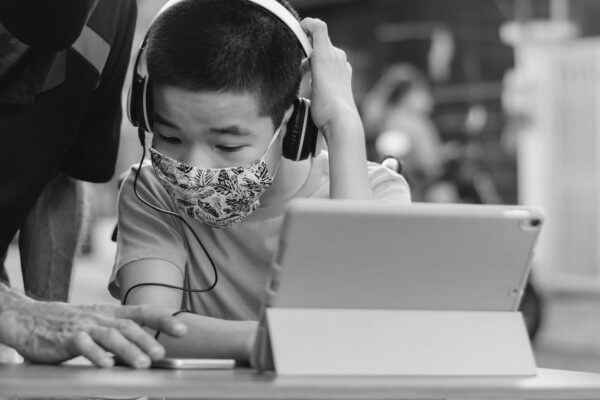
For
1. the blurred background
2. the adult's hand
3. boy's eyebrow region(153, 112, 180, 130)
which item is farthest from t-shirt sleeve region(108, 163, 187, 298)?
the blurred background

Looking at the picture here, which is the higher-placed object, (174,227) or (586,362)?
(174,227)

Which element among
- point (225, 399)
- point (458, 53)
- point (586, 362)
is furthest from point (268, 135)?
point (458, 53)

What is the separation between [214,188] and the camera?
2.18 metres

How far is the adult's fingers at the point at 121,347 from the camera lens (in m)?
1.62

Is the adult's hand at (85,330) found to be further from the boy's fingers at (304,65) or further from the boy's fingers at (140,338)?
the boy's fingers at (304,65)

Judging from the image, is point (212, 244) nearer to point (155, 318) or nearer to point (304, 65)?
point (304, 65)

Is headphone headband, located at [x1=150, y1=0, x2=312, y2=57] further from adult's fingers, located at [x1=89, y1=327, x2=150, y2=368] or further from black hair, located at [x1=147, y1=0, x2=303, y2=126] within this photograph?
adult's fingers, located at [x1=89, y1=327, x2=150, y2=368]

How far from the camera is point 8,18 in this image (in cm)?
202

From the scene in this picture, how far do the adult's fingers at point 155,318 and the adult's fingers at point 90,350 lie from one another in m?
0.09

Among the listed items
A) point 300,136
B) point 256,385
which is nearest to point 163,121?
point 300,136

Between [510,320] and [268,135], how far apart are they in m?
0.68

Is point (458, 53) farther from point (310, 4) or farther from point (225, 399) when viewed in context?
point (225, 399)

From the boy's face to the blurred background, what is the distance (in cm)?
184

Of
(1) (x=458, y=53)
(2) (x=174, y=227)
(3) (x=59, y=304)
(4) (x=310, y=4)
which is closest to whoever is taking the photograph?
(3) (x=59, y=304)
